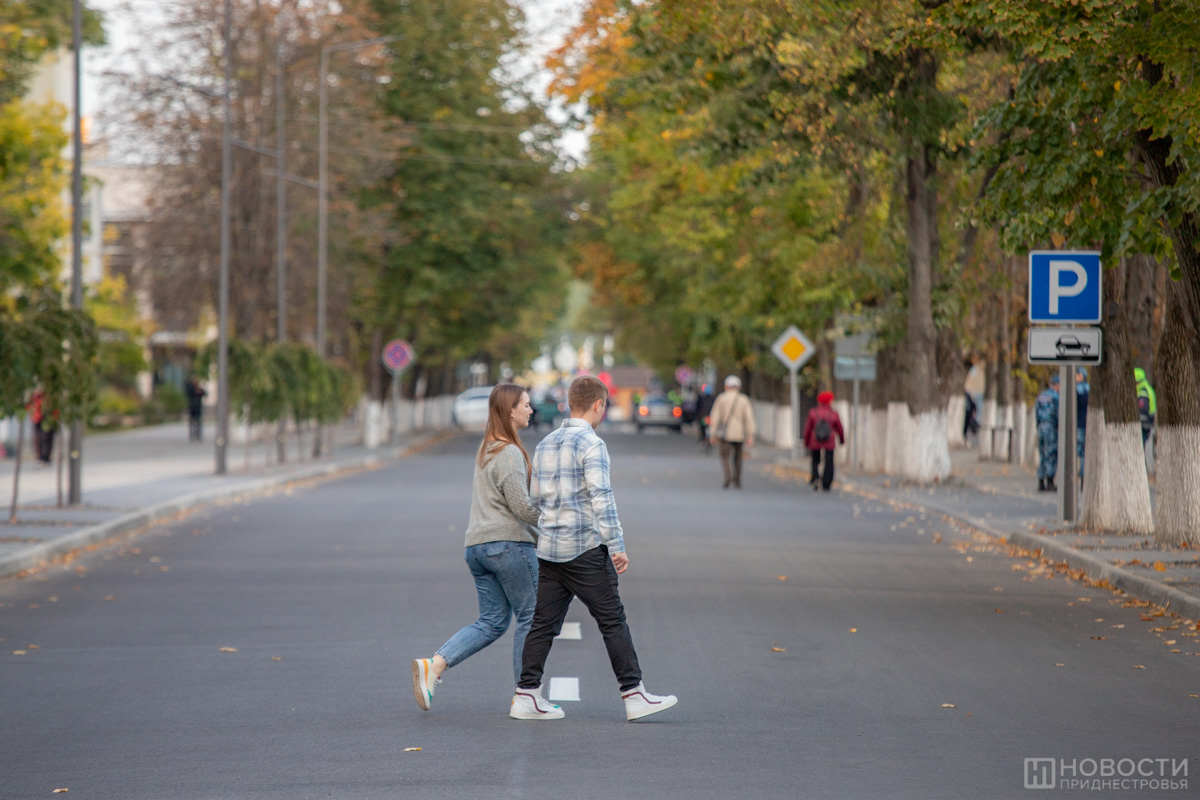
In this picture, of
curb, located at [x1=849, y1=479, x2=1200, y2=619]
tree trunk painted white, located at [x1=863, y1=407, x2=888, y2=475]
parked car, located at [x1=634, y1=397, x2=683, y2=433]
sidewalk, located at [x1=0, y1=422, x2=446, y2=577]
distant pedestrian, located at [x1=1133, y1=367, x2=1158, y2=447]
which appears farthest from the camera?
parked car, located at [x1=634, y1=397, x2=683, y2=433]

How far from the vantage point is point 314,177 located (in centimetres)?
4444

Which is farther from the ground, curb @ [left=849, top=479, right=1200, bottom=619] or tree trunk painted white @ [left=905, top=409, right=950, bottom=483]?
tree trunk painted white @ [left=905, top=409, right=950, bottom=483]

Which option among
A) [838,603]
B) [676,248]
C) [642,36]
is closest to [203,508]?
[642,36]

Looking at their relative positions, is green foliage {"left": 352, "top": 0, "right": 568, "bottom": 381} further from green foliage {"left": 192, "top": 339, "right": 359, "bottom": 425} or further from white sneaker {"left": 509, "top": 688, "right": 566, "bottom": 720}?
white sneaker {"left": 509, "top": 688, "right": 566, "bottom": 720}

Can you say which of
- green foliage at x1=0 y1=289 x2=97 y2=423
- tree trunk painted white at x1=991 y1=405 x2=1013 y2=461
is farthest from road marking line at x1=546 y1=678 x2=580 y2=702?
tree trunk painted white at x1=991 y1=405 x2=1013 y2=461

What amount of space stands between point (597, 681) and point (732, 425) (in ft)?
63.9

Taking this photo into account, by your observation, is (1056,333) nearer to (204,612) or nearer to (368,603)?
(368,603)

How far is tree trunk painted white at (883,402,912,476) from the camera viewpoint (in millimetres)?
29656

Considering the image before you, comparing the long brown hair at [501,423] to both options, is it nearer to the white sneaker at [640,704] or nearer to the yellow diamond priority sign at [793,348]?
the white sneaker at [640,704]

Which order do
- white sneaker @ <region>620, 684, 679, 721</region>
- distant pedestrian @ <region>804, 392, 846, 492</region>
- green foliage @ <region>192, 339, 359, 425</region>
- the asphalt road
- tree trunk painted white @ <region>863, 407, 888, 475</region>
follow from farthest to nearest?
1. tree trunk painted white @ <region>863, 407, 888, 475</region>
2. green foliage @ <region>192, 339, 359, 425</region>
3. distant pedestrian @ <region>804, 392, 846, 492</region>
4. white sneaker @ <region>620, 684, 679, 721</region>
5. the asphalt road

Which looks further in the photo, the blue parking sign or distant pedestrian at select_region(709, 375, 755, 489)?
distant pedestrian at select_region(709, 375, 755, 489)

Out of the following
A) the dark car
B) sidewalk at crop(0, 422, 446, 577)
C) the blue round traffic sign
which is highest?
Result: the blue round traffic sign

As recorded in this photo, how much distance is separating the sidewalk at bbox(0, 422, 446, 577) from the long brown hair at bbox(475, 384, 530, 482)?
8.23 m

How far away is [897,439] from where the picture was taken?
1237 inches
